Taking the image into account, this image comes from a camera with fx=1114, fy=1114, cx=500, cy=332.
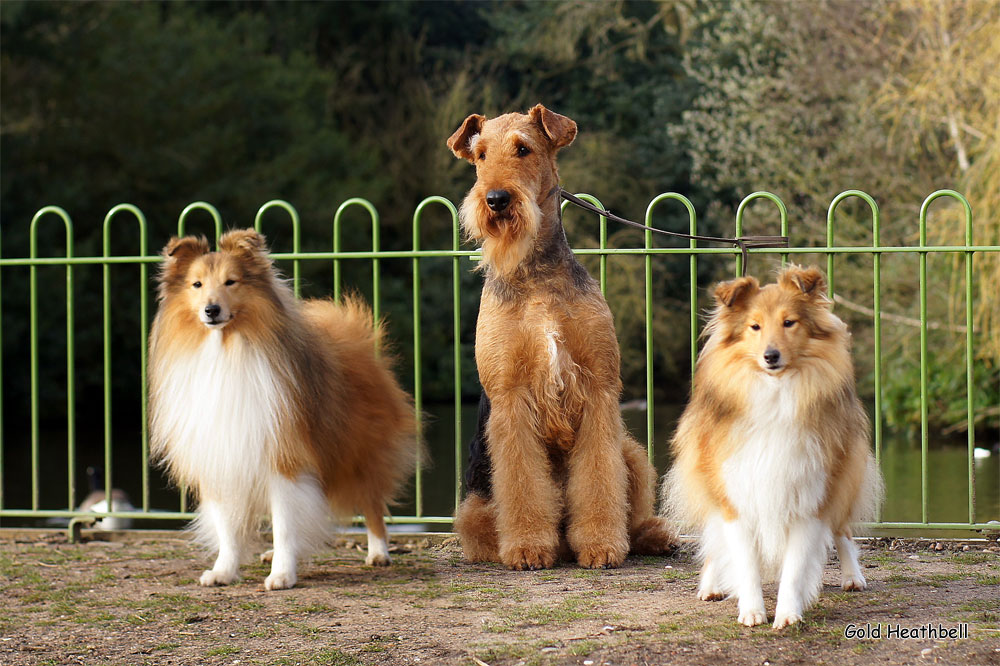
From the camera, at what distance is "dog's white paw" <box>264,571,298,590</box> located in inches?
178

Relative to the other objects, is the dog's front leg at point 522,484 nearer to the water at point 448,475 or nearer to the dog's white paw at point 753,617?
the water at point 448,475

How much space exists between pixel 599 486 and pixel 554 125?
1.52 meters

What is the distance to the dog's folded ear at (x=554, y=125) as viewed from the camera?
4594mm

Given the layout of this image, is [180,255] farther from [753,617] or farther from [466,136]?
[753,617]

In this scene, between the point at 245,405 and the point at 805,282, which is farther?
the point at 245,405

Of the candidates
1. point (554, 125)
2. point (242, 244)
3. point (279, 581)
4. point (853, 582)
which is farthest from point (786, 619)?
point (242, 244)

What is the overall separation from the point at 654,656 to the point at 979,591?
1.60 metres

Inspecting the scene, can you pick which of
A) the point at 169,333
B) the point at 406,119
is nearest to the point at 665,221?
the point at 406,119

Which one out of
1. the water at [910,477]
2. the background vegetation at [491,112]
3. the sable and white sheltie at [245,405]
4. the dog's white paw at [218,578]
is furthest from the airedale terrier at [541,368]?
the background vegetation at [491,112]

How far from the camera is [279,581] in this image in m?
4.54

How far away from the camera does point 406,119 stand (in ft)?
70.2

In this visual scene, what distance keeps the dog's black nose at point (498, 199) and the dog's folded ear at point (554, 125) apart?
339 mm

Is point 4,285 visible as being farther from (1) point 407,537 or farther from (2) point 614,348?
(2) point 614,348

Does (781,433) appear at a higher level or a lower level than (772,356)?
lower
